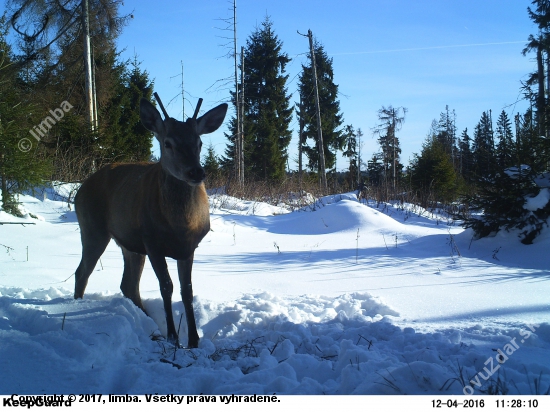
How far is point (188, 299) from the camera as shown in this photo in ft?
11.6

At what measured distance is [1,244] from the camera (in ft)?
19.6

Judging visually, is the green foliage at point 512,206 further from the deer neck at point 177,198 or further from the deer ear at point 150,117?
the deer ear at point 150,117

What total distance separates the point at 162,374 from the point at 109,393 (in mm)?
352

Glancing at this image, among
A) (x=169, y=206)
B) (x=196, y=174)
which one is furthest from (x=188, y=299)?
(x=196, y=174)

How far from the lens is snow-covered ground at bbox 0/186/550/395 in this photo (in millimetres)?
2312

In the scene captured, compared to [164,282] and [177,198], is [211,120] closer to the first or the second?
[177,198]

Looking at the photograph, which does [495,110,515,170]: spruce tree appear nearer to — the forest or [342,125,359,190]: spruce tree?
the forest

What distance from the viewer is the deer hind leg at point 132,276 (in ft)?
13.8

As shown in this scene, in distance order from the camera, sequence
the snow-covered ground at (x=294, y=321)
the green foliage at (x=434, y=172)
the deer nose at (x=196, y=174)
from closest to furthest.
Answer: the snow-covered ground at (x=294, y=321)
the deer nose at (x=196, y=174)
the green foliage at (x=434, y=172)

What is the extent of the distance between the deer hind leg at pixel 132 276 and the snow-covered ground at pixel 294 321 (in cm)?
14

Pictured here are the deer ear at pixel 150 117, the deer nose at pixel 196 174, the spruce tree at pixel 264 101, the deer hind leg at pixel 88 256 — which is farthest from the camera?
the spruce tree at pixel 264 101

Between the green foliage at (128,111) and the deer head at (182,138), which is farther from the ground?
the green foliage at (128,111)

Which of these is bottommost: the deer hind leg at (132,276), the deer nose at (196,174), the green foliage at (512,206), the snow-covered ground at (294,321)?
the snow-covered ground at (294,321)

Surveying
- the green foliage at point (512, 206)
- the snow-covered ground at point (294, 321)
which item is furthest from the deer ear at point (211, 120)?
the green foliage at point (512, 206)
